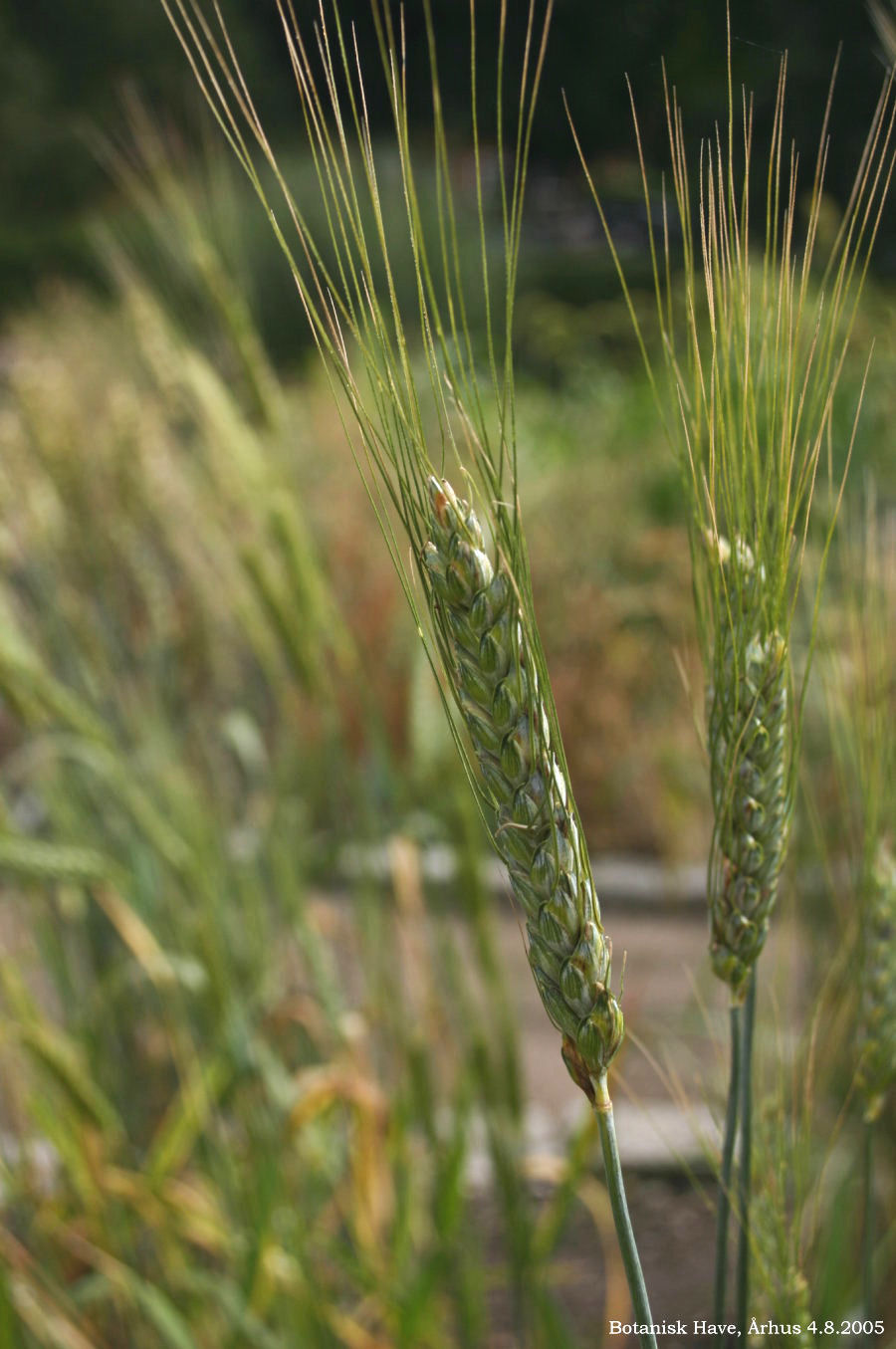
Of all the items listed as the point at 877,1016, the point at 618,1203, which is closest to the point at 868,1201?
the point at 877,1016

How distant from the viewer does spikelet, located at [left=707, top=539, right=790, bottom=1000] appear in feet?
1.57

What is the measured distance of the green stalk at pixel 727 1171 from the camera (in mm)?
525

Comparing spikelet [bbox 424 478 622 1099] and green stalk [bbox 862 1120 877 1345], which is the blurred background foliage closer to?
spikelet [bbox 424 478 622 1099]

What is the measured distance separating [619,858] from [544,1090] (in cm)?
116

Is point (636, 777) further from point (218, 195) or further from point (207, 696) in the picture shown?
point (218, 195)

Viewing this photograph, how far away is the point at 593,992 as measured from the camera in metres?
0.42

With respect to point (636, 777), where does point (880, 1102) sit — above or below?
above

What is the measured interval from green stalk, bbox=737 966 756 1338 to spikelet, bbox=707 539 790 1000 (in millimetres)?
46

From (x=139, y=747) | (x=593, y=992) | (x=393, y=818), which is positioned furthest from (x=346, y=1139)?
(x=593, y=992)

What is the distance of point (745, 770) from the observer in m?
0.48

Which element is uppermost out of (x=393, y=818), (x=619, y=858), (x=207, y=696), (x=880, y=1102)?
(x=880, y=1102)

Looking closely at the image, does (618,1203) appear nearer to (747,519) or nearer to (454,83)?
(747,519)

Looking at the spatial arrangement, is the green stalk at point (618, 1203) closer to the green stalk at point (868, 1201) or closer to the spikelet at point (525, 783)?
the spikelet at point (525, 783)

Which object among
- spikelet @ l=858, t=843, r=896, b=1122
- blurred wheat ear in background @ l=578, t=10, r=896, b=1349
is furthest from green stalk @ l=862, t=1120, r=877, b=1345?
blurred wheat ear in background @ l=578, t=10, r=896, b=1349
